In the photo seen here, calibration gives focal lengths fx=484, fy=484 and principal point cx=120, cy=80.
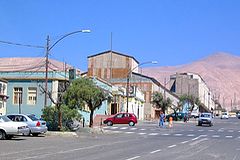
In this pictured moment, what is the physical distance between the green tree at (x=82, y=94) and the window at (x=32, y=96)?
1422cm

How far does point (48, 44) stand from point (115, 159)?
2485 centimetres

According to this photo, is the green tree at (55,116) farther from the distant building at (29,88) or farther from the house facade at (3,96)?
the distant building at (29,88)

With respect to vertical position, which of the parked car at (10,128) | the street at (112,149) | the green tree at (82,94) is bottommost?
the street at (112,149)

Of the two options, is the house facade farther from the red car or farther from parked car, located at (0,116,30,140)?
parked car, located at (0,116,30,140)

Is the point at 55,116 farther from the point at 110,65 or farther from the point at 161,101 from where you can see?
the point at 110,65

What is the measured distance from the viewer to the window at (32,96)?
5675 cm

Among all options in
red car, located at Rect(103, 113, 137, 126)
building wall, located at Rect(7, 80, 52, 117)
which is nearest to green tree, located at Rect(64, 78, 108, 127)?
red car, located at Rect(103, 113, 137, 126)

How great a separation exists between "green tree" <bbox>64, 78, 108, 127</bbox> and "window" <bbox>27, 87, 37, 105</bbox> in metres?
14.2

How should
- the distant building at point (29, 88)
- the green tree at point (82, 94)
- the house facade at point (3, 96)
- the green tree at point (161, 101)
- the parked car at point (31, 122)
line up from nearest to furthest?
1. the parked car at point (31, 122)
2. the green tree at point (82, 94)
3. the house facade at point (3, 96)
4. the distant building at point (29, 88)
5. the green tree at point (161, 101)

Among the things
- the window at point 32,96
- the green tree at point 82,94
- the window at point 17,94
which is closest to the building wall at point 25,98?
the window at point 17,94

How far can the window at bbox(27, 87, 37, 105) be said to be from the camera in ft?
186

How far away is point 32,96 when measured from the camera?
57031 millimetres

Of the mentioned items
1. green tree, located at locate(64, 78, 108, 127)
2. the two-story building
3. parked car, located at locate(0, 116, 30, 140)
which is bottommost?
parked car, located at locate(0, 116, 30, 140)

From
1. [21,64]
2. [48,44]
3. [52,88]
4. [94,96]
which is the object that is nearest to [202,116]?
[52,88]
